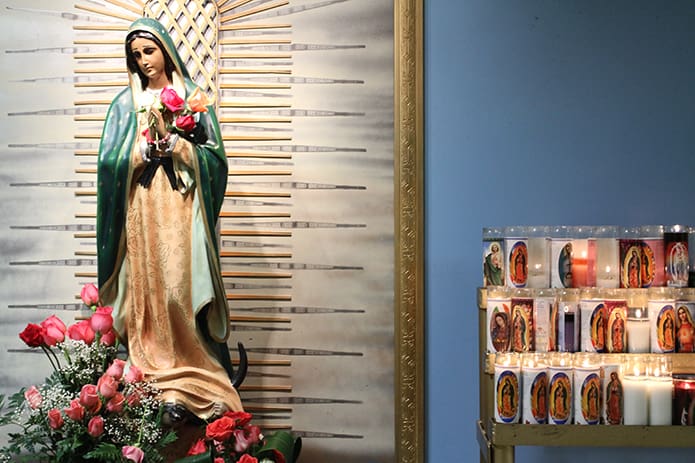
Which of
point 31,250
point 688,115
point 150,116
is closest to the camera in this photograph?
point 150,116

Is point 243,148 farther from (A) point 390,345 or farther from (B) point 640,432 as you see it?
(B) point 640,432

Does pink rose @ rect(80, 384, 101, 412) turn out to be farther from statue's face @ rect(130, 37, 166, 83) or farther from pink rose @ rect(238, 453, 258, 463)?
statue's face @ rect(130, 37, 166, 83)

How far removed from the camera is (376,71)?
2.80m

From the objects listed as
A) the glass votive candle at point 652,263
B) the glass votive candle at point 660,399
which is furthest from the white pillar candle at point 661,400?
the glass votive candle at point 652,263

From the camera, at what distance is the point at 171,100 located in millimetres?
2371

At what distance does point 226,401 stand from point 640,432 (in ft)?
3.81

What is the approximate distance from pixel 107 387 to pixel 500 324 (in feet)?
3.54

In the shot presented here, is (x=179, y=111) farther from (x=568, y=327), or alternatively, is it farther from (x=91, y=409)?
(x=568, y=327)

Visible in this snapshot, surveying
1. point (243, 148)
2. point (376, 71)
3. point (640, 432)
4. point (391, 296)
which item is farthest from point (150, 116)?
point (640, 432)

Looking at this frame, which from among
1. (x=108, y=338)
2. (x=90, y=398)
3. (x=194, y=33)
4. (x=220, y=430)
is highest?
(x=194, y=33)

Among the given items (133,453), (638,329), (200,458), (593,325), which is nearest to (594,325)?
(593,325)

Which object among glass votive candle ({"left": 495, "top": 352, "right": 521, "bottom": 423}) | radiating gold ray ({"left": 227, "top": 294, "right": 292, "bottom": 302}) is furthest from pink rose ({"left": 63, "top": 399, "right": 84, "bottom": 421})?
glass votive candle ({"left": 495, "top": 352, "right": 521, "bottom": 423})

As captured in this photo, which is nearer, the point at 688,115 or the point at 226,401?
the point at 226,401

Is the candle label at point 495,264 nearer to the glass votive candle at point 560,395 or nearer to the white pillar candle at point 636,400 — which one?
the glass votive candle at point 560,395
